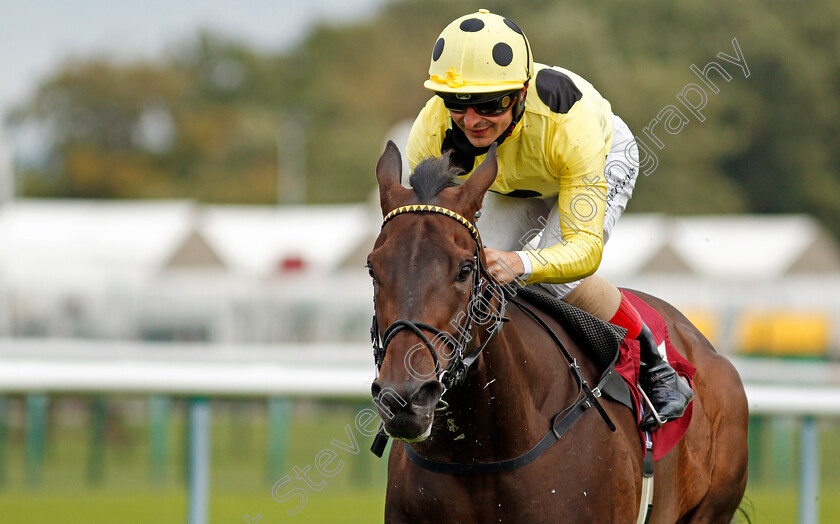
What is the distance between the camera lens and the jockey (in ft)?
11.3

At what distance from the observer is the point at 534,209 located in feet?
13.4

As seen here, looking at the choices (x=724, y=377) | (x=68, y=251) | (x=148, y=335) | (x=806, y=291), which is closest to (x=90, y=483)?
(x=724, y=377)

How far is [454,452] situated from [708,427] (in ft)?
5.12

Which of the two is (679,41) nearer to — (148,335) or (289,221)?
(289,221)

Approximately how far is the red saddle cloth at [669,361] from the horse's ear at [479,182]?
98 centimetres

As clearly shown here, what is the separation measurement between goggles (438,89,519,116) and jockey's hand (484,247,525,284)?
1.73 feet

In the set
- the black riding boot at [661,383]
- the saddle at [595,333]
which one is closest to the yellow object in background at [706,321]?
the black riding boot at [661,383]

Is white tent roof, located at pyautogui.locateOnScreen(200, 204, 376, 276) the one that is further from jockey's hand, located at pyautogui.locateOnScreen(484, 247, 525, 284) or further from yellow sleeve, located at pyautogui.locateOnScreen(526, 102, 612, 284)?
jockey's hand, located at pyautogui.locateOnScreen(484, 247, 525, 284)

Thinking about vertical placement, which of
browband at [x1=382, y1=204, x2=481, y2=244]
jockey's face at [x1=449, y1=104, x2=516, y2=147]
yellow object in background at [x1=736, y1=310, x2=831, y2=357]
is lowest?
yellow object in background at [x1=736, y1=310, x2=831, y2=357]

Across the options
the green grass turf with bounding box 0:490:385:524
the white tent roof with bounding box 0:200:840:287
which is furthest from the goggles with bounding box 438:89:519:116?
the white tent roof with bounding box 0:200:840:287

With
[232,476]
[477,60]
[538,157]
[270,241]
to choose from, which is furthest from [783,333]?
[270,241]

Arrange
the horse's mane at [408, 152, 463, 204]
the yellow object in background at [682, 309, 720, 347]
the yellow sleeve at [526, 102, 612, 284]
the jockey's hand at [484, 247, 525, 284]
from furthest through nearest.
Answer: the yellow object in background at [682, 309, 720, 347], the yellow sleeve at [526, 102, 612, 284], the jockey's hand at [484, 247, 525, 284], the horse's mane at [408, 152, 463, 204]

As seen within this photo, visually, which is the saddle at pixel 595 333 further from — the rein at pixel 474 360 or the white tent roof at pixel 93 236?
the white tent roof at pixel 93 236

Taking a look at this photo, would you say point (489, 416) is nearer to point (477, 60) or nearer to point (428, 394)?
point (428, 394)
